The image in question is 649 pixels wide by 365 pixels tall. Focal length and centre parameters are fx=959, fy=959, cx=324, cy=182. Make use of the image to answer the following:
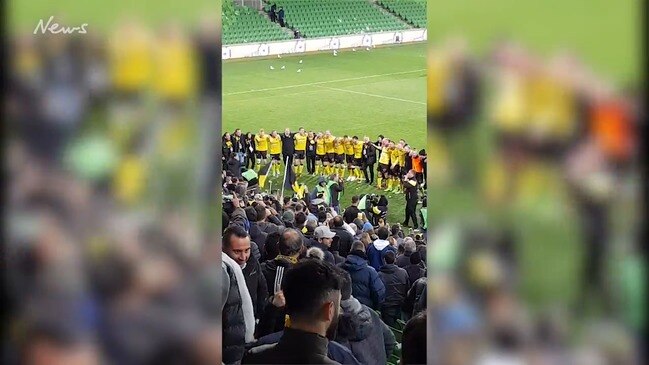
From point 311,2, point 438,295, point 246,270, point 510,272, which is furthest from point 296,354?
point 311,2

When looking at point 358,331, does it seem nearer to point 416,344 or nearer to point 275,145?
point 416,344

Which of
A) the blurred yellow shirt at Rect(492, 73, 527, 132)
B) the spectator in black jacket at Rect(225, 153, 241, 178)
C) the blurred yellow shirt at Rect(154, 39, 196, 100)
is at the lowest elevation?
the blurred yellow shirt at Rect(492, 73, 527, 132)

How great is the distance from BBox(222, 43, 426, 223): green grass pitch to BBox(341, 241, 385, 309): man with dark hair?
9.57 m

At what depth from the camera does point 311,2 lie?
122ft

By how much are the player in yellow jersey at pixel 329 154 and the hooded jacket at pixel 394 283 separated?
10733 millimetres

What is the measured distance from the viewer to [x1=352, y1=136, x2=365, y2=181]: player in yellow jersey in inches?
656

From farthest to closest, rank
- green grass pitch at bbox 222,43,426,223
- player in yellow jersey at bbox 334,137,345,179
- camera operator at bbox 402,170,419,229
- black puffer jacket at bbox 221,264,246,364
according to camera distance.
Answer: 1. green grass pitch at bbox 222,43,426,223
2. player in yellow jersey at bbox 334,137,345,179
3. camera operator at bbox 402,170,419,229
4. black puffer jacket at bbox 221,264,246,364

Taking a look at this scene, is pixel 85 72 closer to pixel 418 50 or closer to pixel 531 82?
pixel 531 82

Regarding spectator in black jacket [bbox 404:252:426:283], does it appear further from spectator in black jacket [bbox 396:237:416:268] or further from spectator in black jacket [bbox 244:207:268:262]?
spectator in black jacket [bbox 244:207:268:262]

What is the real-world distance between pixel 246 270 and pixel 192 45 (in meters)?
1.92

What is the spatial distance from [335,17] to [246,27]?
15.2 feet

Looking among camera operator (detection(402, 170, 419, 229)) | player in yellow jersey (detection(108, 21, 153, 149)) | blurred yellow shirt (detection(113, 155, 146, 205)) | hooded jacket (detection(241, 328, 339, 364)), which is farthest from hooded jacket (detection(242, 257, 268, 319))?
camera operator (detection(402, 170, 419, 229))

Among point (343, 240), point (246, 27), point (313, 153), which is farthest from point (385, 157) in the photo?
point (246, 27)

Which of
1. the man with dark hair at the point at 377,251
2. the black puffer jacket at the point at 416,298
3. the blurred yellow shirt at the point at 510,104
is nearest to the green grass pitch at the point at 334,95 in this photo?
the man with dark hair at the point at 377,251
